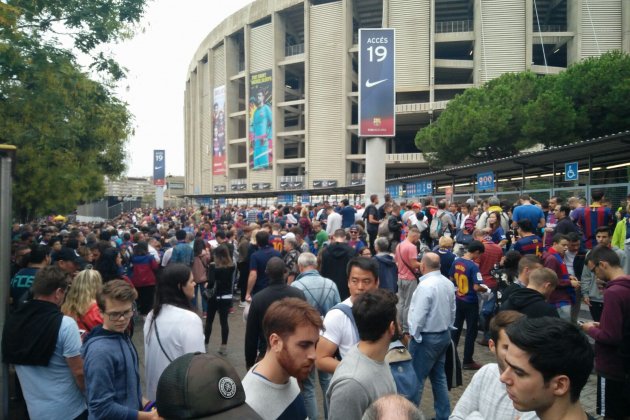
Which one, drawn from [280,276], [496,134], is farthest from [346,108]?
[280,276]

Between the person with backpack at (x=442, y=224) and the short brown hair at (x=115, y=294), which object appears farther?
the person with backpack at (x=442, y=224)

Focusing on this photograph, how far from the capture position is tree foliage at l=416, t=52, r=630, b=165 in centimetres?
2839

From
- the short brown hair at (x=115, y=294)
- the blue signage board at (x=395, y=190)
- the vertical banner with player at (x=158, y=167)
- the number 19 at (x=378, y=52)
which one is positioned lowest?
the short brown hair at (x=115, y=294)

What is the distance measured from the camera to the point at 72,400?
126 inches

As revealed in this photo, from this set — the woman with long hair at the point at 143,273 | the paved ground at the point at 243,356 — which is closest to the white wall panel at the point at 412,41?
the paved ground at the point at 243,356

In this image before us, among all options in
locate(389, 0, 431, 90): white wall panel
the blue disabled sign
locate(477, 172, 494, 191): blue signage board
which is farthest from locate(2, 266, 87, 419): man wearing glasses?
locate(389, 0, 431, 90): white wall panel

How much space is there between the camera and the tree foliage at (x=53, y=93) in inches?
294

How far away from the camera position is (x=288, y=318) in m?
2.31

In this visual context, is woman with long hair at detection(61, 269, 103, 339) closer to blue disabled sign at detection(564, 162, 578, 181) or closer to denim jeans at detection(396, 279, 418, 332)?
denim jeans at detection(396, 279, 418, 332)

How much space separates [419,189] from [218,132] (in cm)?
4645

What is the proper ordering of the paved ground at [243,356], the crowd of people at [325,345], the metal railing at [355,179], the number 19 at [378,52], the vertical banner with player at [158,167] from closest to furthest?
the crowd of people at [325,345] < the paved ground at [243,356] < the number 19 at [378,52] < the metal railing at [355,179] < the vertical banner with player at [158,167]

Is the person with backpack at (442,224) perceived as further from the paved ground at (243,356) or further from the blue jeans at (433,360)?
the blue jeans at (433,360)

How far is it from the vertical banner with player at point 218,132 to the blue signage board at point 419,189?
42.6m

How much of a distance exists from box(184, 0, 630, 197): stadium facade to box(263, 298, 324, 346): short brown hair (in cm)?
4415
